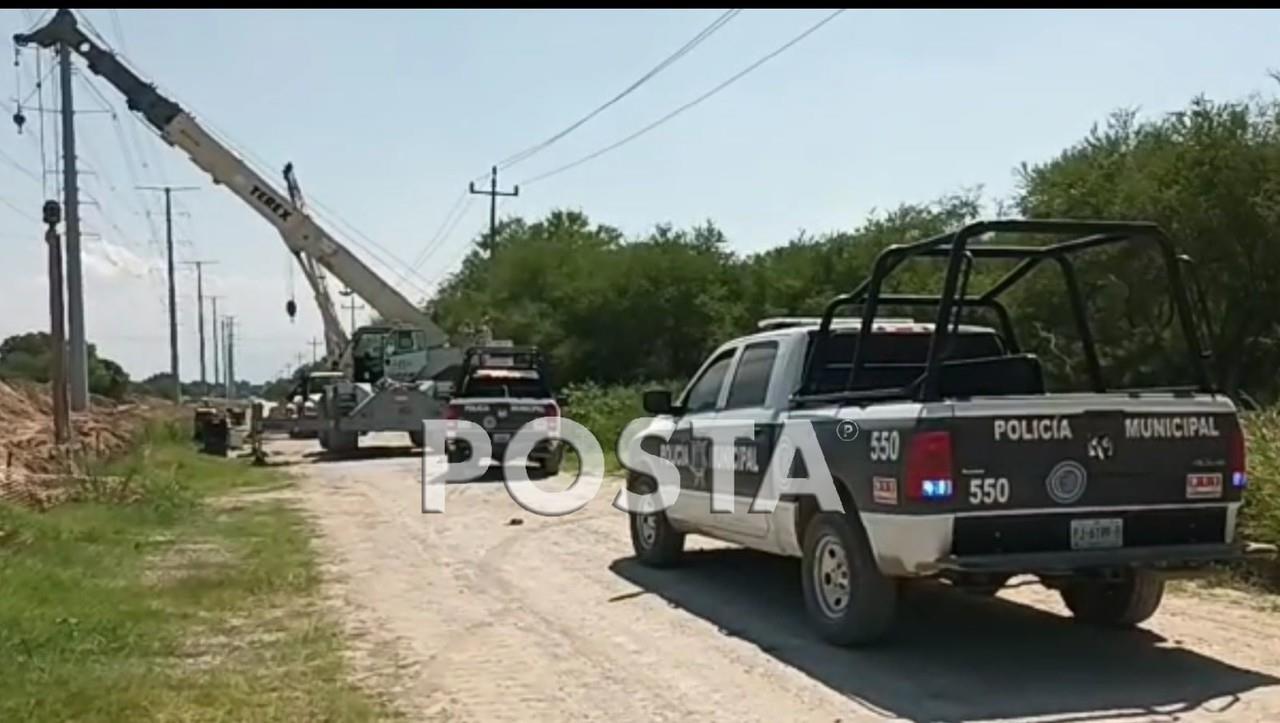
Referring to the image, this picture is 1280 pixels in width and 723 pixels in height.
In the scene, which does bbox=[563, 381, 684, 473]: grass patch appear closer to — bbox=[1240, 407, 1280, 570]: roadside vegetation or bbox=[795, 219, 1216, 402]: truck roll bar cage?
bbox=[1240, 407, 1280, 570]: roadside vegetation

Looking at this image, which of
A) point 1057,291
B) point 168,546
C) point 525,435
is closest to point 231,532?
point 168,546

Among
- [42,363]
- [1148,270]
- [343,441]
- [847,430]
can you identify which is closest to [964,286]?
[847,430]

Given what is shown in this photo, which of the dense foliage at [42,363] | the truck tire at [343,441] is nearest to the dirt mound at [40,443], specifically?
the truck tire at [343,441]

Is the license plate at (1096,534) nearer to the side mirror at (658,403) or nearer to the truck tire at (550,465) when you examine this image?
the side mirror at (658,403)

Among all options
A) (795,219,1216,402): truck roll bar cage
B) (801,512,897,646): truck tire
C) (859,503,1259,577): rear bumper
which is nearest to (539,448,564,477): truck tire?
(795,219,1216,402): truck roll bar cage

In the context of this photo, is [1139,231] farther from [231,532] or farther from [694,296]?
[694,296]

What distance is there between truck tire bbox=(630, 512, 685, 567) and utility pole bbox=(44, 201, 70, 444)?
10.8 metres

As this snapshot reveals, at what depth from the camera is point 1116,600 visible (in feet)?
28.2

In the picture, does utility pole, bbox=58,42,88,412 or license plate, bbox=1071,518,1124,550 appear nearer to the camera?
license plate, bbox=1071,518,1124,550

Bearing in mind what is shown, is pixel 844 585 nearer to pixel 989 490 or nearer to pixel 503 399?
pixel 989 490

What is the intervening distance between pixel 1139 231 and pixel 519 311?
141 feet

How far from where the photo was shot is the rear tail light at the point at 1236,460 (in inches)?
302

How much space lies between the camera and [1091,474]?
744cm

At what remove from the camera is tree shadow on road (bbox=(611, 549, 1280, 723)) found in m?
6.84
